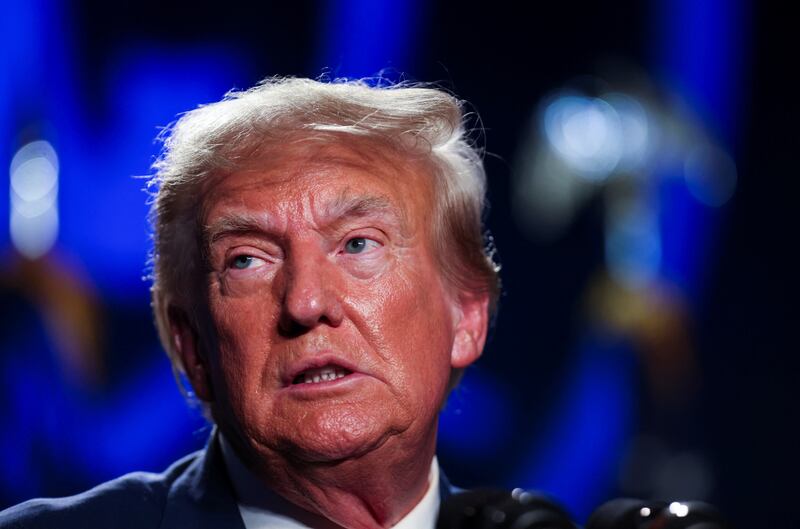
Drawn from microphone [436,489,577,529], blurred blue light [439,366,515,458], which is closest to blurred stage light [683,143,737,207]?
blurred blue light [439,366,515,458]

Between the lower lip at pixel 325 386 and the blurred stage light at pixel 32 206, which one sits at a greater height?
the blurred stage light at pixel 32 206

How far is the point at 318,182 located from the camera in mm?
1945

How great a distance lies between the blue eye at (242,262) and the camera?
195 centimetres

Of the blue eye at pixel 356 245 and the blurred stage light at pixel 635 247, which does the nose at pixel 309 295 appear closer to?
the blue eye at pixel 356 245

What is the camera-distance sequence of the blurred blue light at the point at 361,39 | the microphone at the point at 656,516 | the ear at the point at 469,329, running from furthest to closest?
the blurred blue light at the point at 361,39 → the ear at the point at 469,329 → the microphone at the point at 656,516

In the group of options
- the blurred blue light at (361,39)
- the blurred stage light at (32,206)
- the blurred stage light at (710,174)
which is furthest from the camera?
the blurred stage light at (710,174)

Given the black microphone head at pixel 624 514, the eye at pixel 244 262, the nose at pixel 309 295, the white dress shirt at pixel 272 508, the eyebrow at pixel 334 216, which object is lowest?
the white dress shirt at pixel 272 508

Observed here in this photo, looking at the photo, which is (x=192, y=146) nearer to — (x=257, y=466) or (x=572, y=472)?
(x=257, y=466)

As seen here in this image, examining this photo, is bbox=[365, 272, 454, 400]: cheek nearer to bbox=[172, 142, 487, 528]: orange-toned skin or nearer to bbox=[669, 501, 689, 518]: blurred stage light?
bbox=[172, 142, 487, 528]: orange-toned skin

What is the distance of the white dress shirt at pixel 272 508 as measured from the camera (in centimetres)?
200

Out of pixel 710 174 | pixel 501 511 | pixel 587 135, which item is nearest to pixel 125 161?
pixel 587 135

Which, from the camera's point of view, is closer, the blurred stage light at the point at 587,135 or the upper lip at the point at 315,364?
the upper lip at the point at 315,364

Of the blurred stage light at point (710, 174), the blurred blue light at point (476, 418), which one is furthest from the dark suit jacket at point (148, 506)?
the blurred stage light at point (710, 174)

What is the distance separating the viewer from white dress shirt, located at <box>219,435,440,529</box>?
6.55 ft
